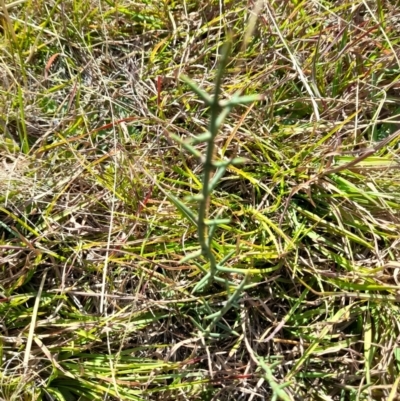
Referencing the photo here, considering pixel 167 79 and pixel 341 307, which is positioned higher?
pixel 167 79

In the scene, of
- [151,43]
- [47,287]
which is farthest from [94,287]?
[151,43]

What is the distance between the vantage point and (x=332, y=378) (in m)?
0.93

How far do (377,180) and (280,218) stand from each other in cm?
20

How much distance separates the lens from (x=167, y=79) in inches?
41.8

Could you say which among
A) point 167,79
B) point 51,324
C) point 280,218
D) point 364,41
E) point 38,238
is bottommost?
point 51,324

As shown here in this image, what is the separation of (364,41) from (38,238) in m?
0.75

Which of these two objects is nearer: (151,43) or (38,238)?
(38,238)

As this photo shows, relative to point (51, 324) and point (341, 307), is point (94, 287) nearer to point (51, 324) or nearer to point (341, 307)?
point (51, 324)

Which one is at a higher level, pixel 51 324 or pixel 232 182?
pixel 232 182

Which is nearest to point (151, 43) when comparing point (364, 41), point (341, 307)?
point (364, 41)

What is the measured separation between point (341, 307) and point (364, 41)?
0.54 meters

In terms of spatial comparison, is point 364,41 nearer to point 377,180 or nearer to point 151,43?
point 377,180

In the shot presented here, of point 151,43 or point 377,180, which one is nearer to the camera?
point 377,180

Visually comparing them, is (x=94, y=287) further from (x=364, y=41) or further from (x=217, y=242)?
(x=364, y=41)
